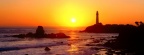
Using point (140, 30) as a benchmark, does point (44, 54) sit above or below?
below

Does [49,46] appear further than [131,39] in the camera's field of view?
Yes

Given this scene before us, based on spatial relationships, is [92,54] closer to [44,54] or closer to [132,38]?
[44,54]

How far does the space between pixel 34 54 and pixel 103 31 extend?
129 metres

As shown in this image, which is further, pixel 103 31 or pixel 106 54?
pixel 103 31

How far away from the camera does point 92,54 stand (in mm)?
44625

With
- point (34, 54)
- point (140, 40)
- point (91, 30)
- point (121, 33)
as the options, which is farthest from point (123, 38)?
point (91, 30)

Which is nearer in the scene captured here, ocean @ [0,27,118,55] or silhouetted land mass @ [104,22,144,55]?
A: ocean @ [0,27,118,55]

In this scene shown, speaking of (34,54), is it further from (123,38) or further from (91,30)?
(91,30)

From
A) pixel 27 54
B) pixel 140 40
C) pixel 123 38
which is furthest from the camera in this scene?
pixel 123 38

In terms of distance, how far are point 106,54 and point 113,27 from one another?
122340 millimetres

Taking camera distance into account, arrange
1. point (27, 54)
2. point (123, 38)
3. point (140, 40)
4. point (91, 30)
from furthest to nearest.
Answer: point (91, 30) → point (123, 38) → point (140, 40) → point (27, 54)

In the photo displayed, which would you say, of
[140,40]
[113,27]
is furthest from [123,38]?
[113,27]

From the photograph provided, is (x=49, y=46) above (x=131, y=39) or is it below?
below

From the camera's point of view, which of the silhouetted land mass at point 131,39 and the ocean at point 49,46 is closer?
the ocean at point 49,46
